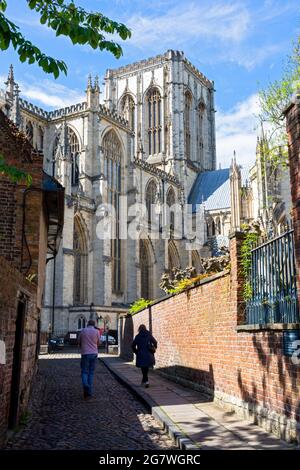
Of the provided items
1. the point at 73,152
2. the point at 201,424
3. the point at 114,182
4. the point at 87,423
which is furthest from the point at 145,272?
the point at 201,424

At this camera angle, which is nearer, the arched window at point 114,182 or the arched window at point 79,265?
the arched window at point 79,265

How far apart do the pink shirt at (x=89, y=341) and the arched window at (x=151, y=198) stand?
39.3m

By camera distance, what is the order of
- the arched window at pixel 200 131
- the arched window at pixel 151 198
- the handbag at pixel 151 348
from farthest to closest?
1. the arched window at pixel 200 131
2. the arched window at pixel 151 198
3. the handbag at pixel 151 348

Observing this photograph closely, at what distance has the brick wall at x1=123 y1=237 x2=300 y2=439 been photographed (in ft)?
19.3

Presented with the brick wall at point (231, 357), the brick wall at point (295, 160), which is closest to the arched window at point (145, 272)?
the brick wall at point (231, 357)

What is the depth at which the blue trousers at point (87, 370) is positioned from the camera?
32.0ft

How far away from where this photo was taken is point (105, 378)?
Answer: 14.3 metres

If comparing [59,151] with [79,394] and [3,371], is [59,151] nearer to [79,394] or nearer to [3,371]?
[79,394]

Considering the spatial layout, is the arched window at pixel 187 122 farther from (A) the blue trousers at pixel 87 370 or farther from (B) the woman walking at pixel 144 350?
(A) the blue trousers at pixel 87 370

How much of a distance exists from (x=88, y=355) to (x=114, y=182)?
1341 inches

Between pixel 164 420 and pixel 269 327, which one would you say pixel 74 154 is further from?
pixel 269 327

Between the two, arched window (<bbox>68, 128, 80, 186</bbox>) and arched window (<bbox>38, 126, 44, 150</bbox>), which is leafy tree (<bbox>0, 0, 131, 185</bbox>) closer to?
arched window (<bbox>68, 128, 80, 186</bbox>)
